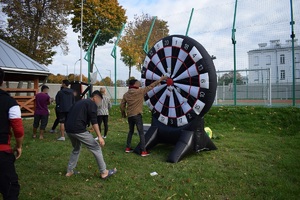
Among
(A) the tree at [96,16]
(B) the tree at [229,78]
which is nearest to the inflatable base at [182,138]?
(B) the tree at [229,78]

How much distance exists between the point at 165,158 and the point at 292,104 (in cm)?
719

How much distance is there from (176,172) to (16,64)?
412 inches

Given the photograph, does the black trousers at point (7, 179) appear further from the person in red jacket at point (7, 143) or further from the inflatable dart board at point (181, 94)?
the inflatable dart board at point (181, 94)

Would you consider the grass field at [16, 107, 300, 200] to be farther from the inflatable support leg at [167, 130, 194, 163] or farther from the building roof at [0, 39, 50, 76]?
the building roof at [0, 39, 50, 76]

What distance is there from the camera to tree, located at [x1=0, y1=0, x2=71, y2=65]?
22656 millimetres

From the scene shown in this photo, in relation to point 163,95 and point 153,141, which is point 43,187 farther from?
point 163,95

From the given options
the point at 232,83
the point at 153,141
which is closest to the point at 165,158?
the point at 153,141

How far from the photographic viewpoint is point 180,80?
23.9 ft

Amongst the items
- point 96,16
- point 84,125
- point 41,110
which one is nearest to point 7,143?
point 84,125

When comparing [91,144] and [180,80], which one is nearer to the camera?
[91,144]

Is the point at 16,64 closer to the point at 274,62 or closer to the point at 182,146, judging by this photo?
the point at 182,146

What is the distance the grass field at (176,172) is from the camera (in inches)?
182

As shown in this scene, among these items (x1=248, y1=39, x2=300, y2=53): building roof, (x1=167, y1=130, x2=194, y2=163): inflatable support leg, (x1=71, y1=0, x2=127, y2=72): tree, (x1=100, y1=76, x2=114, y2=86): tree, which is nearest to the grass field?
(x1=167, y1=130, x2=194, y2=163): inflatable support leg

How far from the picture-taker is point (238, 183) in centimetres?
501
